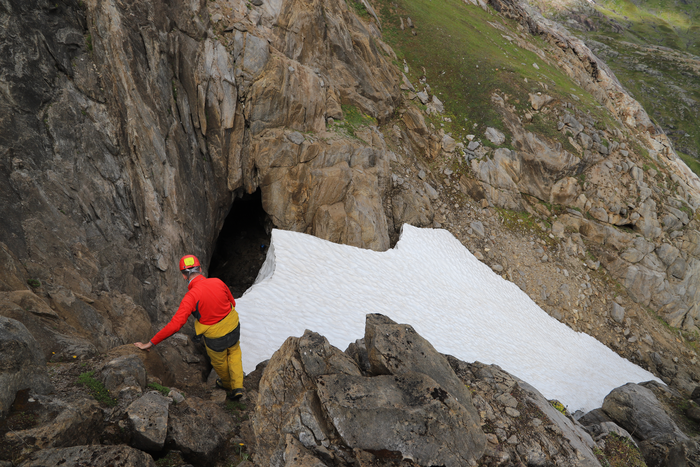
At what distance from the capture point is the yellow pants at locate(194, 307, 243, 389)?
6633 mm

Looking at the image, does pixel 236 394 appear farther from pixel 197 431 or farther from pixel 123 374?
pixel 123 374

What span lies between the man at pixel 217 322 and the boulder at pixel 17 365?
6.85 ft

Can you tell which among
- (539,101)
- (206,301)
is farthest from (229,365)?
(539,101)

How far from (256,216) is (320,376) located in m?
15.6

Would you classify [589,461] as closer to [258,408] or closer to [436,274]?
[258,408]

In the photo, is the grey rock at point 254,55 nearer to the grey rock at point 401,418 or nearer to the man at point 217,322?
the man at point 217,322

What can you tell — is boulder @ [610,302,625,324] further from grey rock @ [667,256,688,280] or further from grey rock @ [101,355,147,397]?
grey rock @ [101,355,147,397]

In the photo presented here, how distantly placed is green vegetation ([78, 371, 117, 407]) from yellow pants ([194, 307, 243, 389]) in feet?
6.49

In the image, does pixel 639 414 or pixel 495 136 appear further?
pixel 495 136

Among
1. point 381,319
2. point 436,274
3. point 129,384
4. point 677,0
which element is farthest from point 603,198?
point 677,0

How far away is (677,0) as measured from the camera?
11125cm

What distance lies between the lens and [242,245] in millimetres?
18906

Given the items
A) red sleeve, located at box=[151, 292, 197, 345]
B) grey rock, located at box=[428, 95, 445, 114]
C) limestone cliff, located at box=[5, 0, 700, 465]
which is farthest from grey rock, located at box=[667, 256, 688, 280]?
red sleeve, located at box=[151, 292, 197, 345]

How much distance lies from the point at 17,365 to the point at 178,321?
7.58ft
